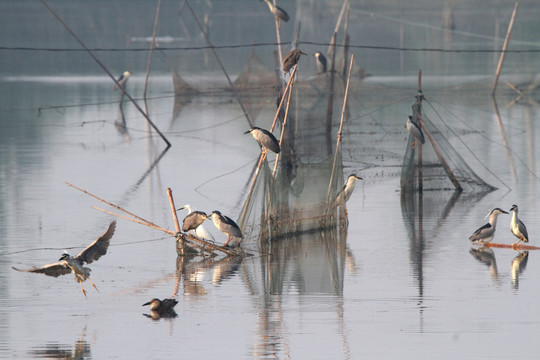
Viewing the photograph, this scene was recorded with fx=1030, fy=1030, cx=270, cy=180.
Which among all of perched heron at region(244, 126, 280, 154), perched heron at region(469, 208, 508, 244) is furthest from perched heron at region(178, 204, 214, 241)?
perched heron at region(469, 208, 508, 244)

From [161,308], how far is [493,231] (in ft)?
16.5

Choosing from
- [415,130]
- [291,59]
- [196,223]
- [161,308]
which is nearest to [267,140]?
[291,59]

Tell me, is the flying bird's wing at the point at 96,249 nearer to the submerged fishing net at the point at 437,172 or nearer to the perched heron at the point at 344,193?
the perched heron at the point at 344,193

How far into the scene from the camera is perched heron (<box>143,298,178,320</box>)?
9.57 m

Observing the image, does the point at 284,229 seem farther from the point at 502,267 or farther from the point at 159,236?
the point at 502,267

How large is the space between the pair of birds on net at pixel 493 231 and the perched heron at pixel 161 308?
472 centimetres

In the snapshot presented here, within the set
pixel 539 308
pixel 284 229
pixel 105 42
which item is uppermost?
pixel 105 42

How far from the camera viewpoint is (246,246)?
40.9 ft

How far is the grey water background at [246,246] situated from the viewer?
29.6ft

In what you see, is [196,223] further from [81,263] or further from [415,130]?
[415,130]

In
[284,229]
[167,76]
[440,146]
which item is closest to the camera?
[284,229]

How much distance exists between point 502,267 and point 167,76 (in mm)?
31607

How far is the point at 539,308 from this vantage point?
10016mm

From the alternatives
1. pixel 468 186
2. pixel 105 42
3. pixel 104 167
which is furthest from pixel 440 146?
pixel 105 42
